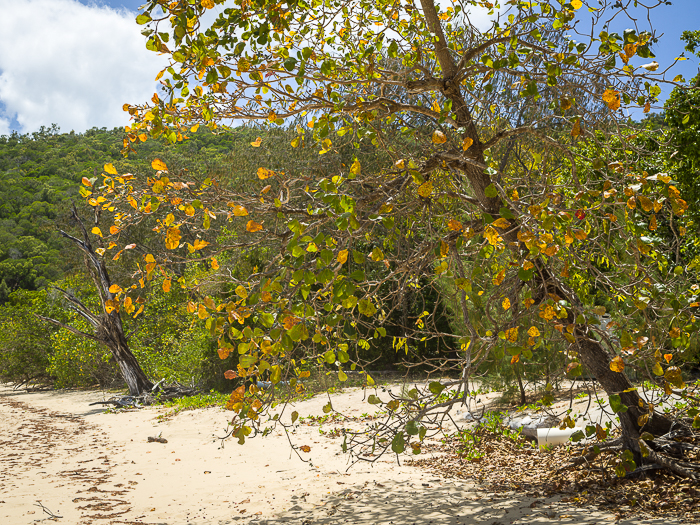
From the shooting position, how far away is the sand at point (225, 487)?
11.6 ft

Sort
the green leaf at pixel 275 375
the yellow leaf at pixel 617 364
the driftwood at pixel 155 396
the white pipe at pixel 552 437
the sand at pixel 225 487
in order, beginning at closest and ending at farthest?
the green leaf at pixel 275 375 < the yellow leaf at pixel 617 364 < the sand at pixel 225 487 < the white pipe at pixel 552 437 < the driftwood at pixel 155 396

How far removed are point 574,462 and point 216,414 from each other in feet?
19.8

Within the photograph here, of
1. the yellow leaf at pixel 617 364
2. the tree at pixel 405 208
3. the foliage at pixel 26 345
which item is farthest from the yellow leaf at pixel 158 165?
the foliage at pixel 26 345

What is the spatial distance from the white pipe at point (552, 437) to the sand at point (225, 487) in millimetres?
1051

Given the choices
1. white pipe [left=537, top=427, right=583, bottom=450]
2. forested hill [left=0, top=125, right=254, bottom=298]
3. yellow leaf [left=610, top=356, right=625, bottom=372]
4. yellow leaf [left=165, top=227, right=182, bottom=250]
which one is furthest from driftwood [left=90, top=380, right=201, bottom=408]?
forested hill [left=0, top=125, right=254, bottom=298]

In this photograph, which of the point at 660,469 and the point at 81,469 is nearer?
the point at 660,469

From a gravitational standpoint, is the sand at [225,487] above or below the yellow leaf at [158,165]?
below

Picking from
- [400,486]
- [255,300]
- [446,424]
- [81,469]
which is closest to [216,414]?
[81,469]

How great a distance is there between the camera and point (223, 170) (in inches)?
575

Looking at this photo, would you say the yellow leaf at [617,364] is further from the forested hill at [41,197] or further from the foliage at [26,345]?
the forested hill at [41,197]

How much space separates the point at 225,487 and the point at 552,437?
10.3 ft

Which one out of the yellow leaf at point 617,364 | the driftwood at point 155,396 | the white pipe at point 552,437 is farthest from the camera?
the driftwood at point 155,396

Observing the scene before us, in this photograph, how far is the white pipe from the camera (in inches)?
186

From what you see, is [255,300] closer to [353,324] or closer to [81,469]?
[353,324]
